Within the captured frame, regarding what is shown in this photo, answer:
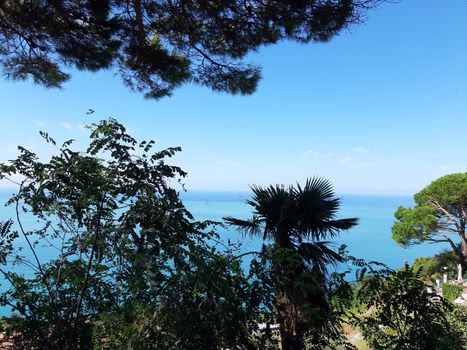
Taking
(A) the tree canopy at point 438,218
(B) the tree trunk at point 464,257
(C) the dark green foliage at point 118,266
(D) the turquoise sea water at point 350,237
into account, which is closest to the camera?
(C) the dark green foliage at point 118,266

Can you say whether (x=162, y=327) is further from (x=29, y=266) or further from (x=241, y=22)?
(x=241, y=22)

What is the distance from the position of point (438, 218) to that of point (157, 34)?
18637mm

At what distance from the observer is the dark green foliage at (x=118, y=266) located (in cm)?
161

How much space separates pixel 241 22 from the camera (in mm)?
4316

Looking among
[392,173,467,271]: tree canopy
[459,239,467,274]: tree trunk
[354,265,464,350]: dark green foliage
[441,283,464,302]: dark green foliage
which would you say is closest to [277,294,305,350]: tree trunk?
[354,265,464,350]: dark green foliage

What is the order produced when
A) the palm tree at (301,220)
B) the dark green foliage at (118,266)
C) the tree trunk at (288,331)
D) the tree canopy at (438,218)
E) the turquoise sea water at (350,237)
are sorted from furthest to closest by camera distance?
the tree canopy at (438,218)
the palm tree at (301,220)
the turquoise sea water at (350,237)
the tree trunk at (288,331)
the dark green foliage at (118,266)

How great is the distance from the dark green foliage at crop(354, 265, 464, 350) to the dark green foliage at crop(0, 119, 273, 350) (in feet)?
1.82

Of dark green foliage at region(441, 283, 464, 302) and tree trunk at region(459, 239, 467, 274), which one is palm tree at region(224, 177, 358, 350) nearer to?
dark green foliage at region(441, 283, 464, 302)

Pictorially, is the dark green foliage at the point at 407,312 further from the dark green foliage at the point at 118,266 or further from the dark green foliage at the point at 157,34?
the dark green foliage at the point at 157,34

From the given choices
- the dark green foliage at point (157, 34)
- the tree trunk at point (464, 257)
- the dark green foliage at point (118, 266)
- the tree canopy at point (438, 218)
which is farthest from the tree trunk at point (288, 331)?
the tree trunk at point (464, 257)

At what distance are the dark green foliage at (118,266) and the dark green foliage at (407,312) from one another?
55 centimetres

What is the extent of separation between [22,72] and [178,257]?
173 inches

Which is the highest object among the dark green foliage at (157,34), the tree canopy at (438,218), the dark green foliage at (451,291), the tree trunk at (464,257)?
the dark green foliage at (157,34)

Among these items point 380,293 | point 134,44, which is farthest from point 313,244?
point 134,44
